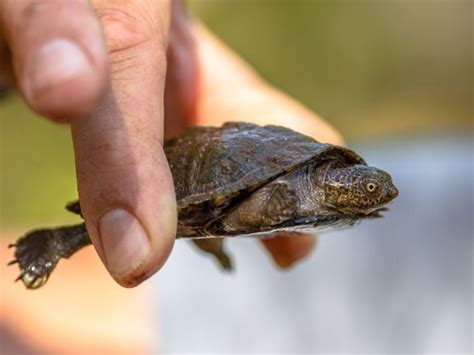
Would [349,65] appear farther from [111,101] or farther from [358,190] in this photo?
[111,101]

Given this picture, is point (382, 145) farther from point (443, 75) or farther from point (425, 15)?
point (425, 15)

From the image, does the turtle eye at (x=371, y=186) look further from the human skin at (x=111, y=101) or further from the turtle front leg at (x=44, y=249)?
the turtle front leg at (x=44, y=249)

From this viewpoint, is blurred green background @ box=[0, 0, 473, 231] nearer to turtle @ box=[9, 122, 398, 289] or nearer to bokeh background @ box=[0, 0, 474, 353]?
bokeh background @ box=[0, 0, 474, 353]

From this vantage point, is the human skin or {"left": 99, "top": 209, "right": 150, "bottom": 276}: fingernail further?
{"left": 99, "top": 209, "right": 150, "bottom": 276}: fingernail

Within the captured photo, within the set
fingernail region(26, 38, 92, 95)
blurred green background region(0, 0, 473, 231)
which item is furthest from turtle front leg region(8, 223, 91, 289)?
blurred green background region(0, 0, 473, 231)

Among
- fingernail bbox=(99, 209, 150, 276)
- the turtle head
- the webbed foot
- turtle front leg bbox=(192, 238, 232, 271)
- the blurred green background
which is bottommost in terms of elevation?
the blurred green background

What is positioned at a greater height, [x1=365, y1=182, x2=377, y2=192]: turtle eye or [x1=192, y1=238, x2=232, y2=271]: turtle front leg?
[x1=365, y1=182, x2=377, y2=192]: turtle eye
